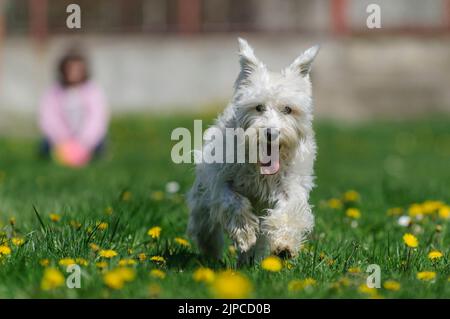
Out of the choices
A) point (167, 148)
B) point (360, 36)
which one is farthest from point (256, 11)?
point (167, 148)

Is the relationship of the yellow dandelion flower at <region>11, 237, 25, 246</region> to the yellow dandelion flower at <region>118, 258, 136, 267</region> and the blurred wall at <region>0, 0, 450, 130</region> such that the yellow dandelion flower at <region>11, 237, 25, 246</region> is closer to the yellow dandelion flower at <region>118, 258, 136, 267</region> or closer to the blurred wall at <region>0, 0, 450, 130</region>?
the yellow dandelion flower at <region>118, 258, 136, 267</region>

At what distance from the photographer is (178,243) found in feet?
16.3

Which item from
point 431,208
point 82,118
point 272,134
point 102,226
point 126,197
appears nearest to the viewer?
point 272,134

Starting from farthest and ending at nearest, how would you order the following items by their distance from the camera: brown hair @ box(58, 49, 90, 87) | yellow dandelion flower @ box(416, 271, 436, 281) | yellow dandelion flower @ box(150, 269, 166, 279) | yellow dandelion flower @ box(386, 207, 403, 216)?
brown hair @ box(58, 49, 90, 87) → yellow dandelion flower @ box(386, 207, 403, 216) → yellow dandelion flower @ box(416, 271, 436, 281) → yellow dandelion flower @ box(150, 269, 166, 279)

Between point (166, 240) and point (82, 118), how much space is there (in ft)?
23.8

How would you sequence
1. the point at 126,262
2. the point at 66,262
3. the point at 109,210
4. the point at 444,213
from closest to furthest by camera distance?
the point at 66,262
the point at 126,262
the point at 109,210
the point at 444,213

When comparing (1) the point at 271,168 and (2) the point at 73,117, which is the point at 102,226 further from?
(2) the point at 73,117

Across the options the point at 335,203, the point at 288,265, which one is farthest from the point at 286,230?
the point at 335,203

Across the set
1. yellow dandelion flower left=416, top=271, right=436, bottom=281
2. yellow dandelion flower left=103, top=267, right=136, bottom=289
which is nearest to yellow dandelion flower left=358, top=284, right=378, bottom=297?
yellow dandelion flower left=416, top=271, right=436, bottom=281

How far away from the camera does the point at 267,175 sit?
14.8ft

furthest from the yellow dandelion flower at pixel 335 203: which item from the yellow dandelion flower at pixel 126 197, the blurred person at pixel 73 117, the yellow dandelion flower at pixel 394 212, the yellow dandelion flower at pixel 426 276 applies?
the blurred person at pixel 73 117

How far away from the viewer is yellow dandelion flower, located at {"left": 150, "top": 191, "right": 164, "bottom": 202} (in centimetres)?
637
